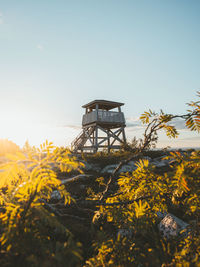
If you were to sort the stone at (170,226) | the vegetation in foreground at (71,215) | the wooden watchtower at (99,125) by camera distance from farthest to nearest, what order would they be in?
1. the wooden watchtower at (99,125)
2. the stone at (170,226)
3. the vegetation in foreground at (71,215)

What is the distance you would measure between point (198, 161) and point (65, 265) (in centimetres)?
76

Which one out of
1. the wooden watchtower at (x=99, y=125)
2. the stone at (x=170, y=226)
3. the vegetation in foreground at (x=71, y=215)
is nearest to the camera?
the vegetation in foreground at (x=71, y=215)

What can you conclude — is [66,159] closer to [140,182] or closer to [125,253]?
[125,253]

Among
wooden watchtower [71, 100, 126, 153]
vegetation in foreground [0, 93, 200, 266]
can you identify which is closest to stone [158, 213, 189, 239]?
vegetation in foreground [0, 93, 200, 266]

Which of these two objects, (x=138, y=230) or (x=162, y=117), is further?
(x=162, y=117)

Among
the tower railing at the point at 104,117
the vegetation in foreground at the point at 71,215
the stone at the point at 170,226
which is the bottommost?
the stone at the point at 170,226

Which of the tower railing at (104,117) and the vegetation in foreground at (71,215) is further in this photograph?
the tower railing at (104,117)

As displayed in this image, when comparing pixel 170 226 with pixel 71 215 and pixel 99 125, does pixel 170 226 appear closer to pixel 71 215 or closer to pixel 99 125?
pixel 71 215

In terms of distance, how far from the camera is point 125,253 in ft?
2.78

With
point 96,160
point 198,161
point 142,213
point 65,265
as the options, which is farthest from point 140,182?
point 96,160

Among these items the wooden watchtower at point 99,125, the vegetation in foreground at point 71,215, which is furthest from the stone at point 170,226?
the wooden watchtower at point 99,125

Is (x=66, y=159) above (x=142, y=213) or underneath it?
above

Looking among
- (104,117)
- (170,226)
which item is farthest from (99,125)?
(170,226)

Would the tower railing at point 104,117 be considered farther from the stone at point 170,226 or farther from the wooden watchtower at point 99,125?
the stone at point 170,226
